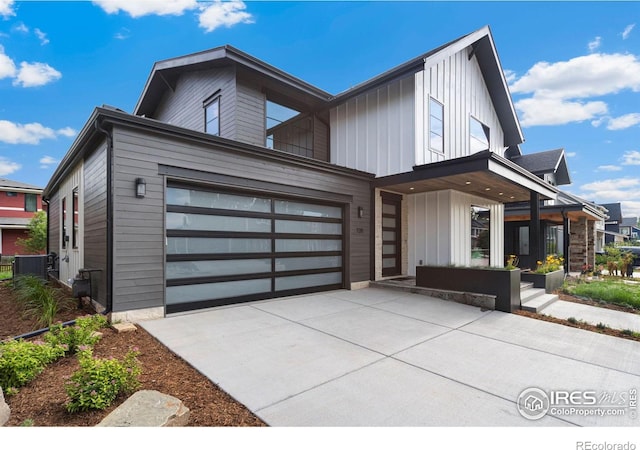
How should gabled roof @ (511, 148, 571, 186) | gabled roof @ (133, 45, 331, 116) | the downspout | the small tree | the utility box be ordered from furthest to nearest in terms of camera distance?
1. the small tree
2. gabled roof @ (511, 148, 571, 186)
3. the utility box
4. gabled roof @ (133, 45, 331, 116)
5. the downspout

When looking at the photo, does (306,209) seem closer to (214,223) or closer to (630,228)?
(214,223)

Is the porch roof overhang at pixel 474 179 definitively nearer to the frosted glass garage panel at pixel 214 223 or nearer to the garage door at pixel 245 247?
the garage door at pixel 245 247

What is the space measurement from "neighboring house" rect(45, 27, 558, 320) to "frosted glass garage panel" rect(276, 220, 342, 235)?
0.04 meters

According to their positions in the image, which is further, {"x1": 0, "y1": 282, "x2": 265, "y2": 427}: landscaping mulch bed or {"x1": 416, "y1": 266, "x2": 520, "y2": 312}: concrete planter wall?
{"x1": 416, "y1": 266, "x2": 520, "y2": 312}: concrete planter wall

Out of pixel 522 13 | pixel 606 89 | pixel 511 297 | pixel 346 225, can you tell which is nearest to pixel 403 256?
pixel 346 225

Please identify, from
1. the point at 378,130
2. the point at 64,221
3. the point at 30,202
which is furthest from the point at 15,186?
the point at 378,130

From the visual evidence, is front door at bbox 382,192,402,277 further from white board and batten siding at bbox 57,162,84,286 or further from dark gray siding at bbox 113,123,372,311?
white board and batten siding at bbox 57,162,84,286

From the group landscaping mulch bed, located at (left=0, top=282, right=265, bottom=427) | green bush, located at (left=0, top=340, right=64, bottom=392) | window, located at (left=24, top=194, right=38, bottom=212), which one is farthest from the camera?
window, located at (left=24, top=194, right=38, bottom=212)

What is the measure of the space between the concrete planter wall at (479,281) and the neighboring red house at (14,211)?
988 inches

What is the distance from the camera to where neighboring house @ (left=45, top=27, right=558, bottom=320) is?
16.2ft

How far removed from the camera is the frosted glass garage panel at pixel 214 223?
5339 mm

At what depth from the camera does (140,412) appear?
6.93ft
